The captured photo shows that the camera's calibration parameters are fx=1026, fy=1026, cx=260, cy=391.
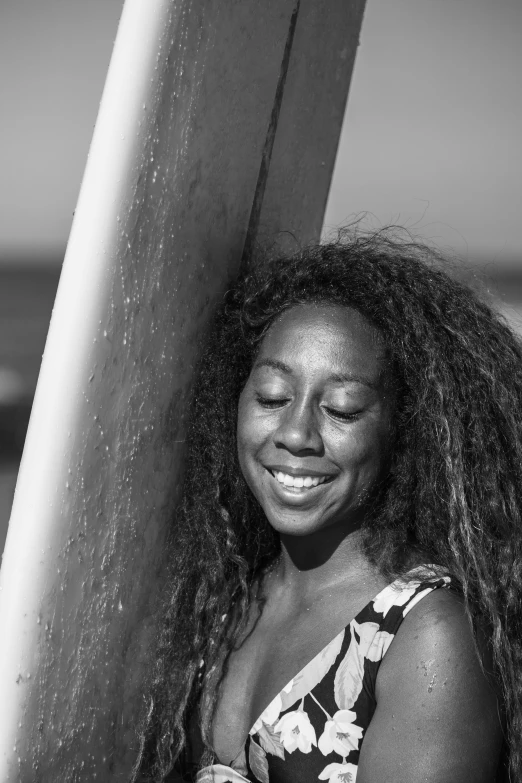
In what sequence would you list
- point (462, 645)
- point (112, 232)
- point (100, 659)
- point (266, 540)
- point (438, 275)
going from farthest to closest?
point (266, 540), point (438, 275), point (100, 659), point (112, 232), point (462, 645)

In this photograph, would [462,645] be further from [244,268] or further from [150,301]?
[244,268]

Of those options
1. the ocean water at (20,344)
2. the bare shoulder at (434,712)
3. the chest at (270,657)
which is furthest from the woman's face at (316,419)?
the ocean water at (20,344)

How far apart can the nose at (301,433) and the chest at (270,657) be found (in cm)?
30

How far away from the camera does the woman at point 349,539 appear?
1704 millimetres

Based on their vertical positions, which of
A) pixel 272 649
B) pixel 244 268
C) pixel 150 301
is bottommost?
pixel 272 649

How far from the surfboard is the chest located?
8.0 inches

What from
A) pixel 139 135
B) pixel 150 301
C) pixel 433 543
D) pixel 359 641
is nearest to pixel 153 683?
pixel 359 641

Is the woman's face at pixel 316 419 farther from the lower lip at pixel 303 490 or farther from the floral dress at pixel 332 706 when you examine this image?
the floral dress at pixel 332 706

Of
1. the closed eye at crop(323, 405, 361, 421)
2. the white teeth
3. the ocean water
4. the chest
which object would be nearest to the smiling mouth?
the white teeth

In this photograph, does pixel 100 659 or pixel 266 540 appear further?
pixel 266 540

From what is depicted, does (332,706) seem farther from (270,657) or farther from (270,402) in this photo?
(270,402)

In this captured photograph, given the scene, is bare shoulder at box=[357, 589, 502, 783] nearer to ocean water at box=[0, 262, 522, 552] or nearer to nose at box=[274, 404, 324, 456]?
nose at box=[274, 404, 324, 456]

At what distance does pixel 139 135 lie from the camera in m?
1.82

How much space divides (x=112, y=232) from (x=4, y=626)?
689mm
